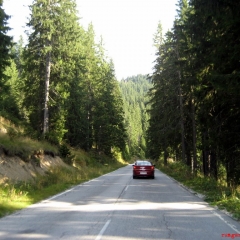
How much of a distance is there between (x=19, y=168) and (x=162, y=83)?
21245mm

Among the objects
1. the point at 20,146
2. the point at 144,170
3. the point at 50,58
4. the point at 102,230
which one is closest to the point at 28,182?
the point at 20,146

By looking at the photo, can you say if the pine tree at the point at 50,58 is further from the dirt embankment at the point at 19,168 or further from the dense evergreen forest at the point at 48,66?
the dirt embankment at the point at 19,168

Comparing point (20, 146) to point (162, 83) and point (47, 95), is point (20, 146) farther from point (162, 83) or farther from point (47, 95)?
point (162, 83)

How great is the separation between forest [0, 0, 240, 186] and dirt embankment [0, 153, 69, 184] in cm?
386

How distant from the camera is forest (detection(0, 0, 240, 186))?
14.1 metres

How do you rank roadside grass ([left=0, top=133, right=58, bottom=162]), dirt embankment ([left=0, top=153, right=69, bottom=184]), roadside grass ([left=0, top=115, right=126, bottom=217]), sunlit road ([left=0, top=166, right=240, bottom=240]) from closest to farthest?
sunlit road ([left=0, top=166, right=240, bottom=240]) < roadside grass ([left=0, top=115, right=126, bottom=217]) < dirt embankment ([left=0, top=153, right=69, bottom=184]) < roadside grass ([left=0, top=133, right=58, bottom=162])

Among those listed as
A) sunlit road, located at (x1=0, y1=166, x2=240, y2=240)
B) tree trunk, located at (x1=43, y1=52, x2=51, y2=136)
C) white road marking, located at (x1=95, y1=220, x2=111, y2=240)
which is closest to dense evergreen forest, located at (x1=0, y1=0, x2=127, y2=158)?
tree trunk, located at (x1=43, y1=52, x2=51, y2=136)

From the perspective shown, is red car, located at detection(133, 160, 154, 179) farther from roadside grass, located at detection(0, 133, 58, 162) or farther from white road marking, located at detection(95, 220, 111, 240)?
white road marking, located at detection(95, 220, 111, 240)

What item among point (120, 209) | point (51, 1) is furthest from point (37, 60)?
point (120, 209)

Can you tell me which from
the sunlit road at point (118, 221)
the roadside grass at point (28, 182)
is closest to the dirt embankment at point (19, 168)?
the roadside grass at point (28, 182)

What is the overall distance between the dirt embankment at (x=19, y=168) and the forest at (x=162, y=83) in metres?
3.86

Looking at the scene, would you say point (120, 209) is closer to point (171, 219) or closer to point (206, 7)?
point (171, 219)

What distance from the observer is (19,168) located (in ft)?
60.2

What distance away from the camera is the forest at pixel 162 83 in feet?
46.3
